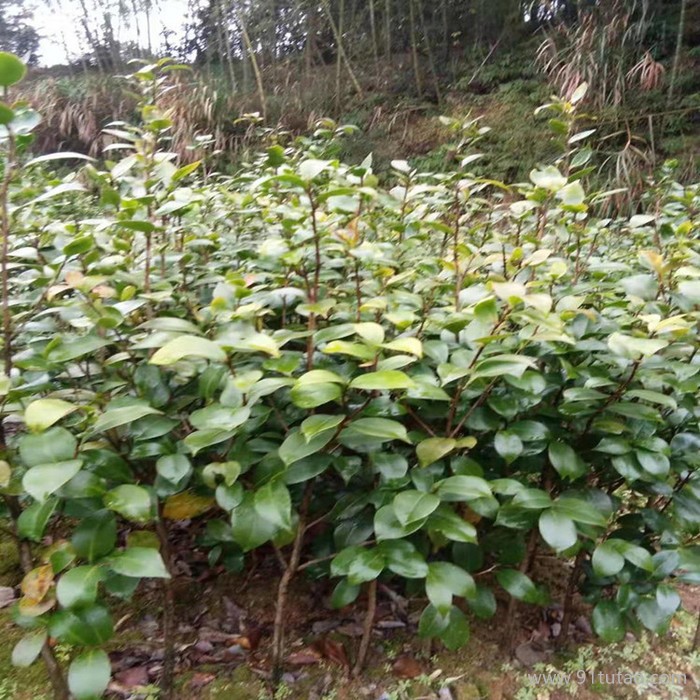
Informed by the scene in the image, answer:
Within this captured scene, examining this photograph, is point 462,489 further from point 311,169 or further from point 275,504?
point 311,169

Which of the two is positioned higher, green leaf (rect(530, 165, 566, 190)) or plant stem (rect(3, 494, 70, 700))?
green leaf (rect(530, 165, 566, 190))

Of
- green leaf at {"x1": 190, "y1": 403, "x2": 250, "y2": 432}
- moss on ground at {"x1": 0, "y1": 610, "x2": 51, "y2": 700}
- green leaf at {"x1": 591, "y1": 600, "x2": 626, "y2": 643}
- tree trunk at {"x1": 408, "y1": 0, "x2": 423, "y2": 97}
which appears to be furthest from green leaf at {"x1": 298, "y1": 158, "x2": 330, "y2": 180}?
tree trunk at {"x1": 408, "y1": 0, "x2": 423, "y2": 97}

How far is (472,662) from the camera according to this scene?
1144 mm

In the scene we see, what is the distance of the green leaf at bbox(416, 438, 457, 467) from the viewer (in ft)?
2.80

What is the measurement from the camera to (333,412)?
3.01 ft

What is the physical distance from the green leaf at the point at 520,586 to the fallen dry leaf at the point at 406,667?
0.86ft

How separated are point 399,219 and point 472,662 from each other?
0.97 meters

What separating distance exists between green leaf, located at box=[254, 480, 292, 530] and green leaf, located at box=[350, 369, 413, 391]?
0.20m

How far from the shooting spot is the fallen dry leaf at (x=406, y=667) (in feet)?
3.62

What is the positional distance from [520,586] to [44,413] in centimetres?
84

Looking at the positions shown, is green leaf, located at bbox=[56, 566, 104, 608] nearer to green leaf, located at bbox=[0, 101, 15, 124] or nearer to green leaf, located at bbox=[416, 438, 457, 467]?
green leaf, located at bbox=[416, 438, 457, 467]

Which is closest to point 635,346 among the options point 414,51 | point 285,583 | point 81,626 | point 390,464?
point 390,464

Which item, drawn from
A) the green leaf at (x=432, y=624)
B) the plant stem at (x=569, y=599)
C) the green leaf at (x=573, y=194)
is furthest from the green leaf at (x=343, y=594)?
the green leaf at (x=573, y=194)

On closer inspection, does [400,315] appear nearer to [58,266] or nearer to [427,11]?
[58,266]
